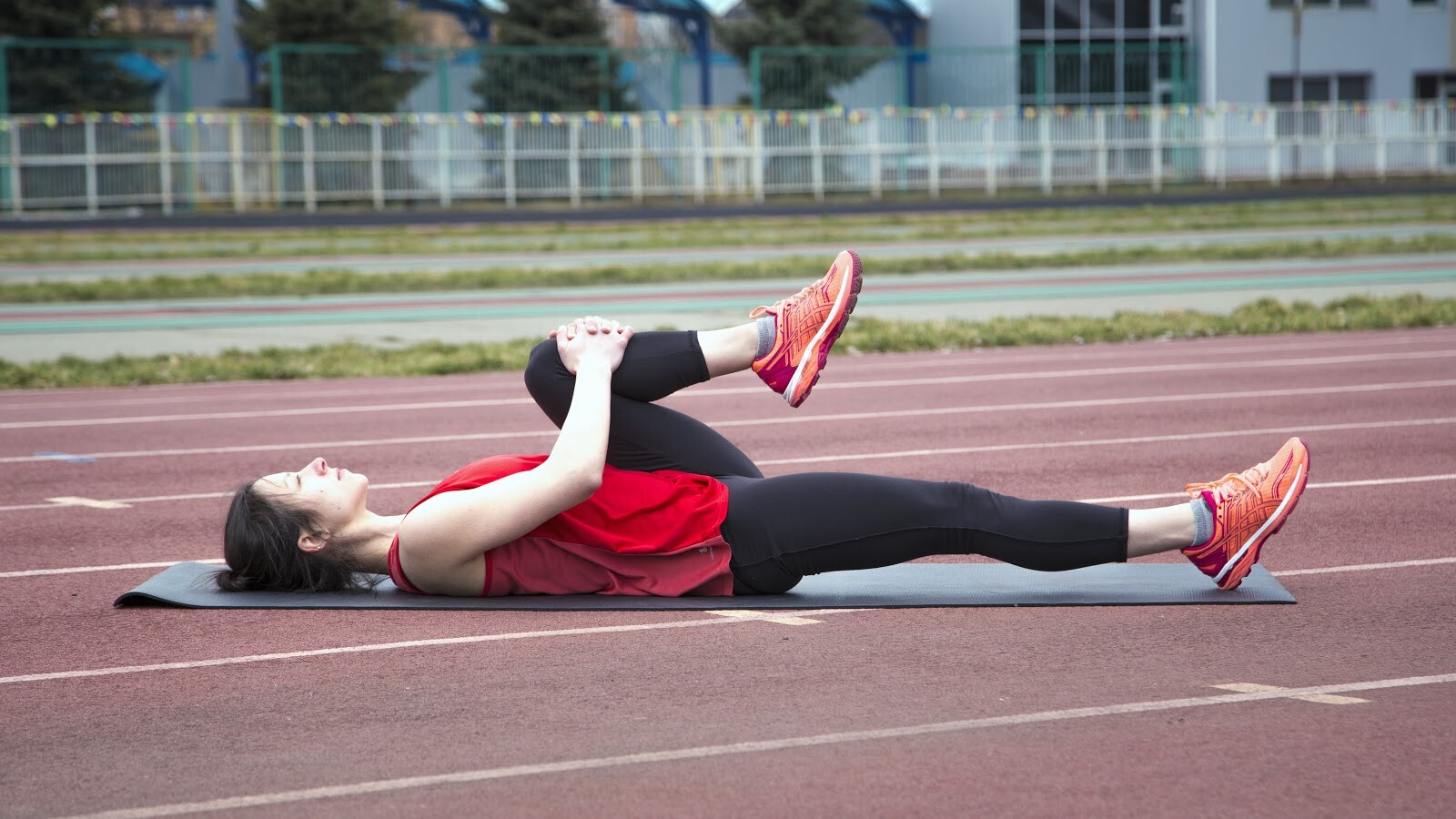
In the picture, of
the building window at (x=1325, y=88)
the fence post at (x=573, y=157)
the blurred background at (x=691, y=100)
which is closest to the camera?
the blurred background at (x=691, y=100)

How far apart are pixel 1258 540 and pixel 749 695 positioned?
1.73 m

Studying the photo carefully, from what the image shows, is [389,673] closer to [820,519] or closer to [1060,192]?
[820,519]

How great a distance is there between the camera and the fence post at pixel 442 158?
33.1m

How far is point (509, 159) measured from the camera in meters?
33.5

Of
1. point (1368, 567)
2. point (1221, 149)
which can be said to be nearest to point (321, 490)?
point (1368, 567)

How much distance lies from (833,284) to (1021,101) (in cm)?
3709

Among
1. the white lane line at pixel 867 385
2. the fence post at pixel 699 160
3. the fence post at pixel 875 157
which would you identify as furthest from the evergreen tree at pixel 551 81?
the white lane line at pixel 867 385

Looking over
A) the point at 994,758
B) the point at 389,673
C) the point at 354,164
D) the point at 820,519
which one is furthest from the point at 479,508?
the point at 354,164

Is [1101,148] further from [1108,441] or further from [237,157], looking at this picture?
[1108,441]

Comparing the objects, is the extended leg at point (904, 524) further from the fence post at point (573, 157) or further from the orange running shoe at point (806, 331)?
the fence post at point (573, 157)

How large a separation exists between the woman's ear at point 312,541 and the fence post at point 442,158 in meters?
29.5

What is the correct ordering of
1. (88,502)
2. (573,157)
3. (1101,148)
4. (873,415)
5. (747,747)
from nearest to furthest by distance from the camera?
(747,747)
(88,502)
(873,415)
(573,157)
(1101,148)

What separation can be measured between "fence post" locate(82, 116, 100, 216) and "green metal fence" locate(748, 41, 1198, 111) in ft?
53.2

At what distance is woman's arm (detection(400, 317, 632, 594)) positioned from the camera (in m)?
4.31
